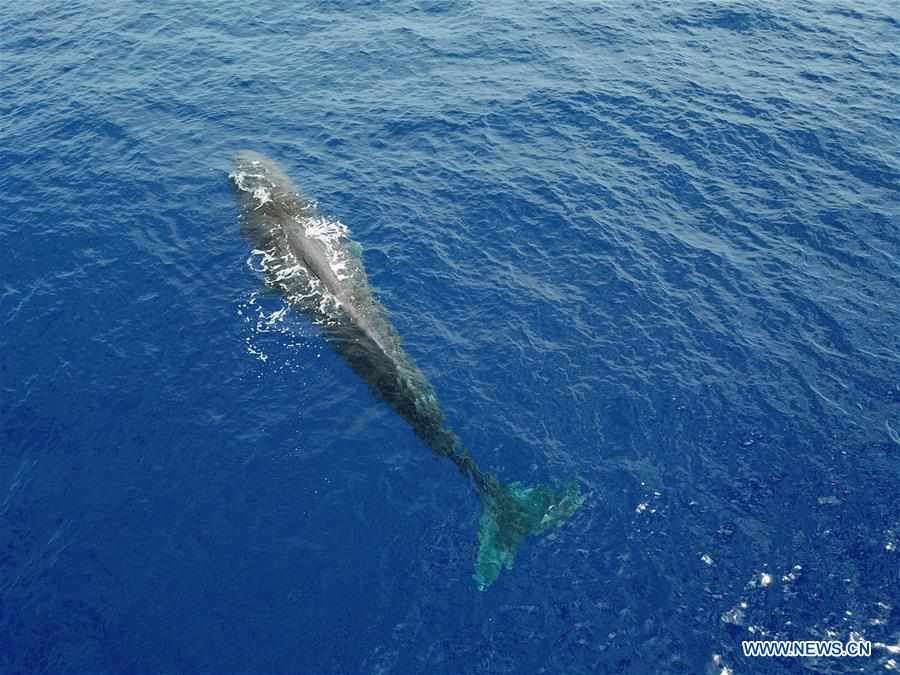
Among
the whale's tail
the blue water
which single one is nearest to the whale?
the whale's tail

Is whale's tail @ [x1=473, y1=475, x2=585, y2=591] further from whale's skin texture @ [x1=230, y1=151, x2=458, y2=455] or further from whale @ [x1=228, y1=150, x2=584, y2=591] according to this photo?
whale's skin texture @ [x1=230, y1=151, x2=458, y2=455]

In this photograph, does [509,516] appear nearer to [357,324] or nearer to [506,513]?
[506,513]

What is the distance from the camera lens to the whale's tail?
36.9 m

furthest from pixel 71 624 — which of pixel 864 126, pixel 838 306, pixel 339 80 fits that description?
pixel 864 126

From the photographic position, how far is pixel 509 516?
127 feet

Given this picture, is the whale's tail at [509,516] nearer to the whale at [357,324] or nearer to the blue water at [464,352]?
the whale at [357,324]

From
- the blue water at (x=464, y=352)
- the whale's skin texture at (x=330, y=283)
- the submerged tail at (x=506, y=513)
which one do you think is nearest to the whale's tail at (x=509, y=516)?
the submerged tail at (x=506, y=513)

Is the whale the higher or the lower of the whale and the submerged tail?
the higher

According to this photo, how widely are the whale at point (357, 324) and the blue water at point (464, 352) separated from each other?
0.96 m

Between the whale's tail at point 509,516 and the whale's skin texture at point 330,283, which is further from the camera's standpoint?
the whale's skin texture at point 330,283

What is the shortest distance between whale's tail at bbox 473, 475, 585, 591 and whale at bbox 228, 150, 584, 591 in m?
0.05

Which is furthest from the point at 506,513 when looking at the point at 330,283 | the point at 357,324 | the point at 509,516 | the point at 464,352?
the point at 330,283

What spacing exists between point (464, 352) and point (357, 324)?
25.4 feet

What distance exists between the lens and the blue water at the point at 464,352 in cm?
3531
